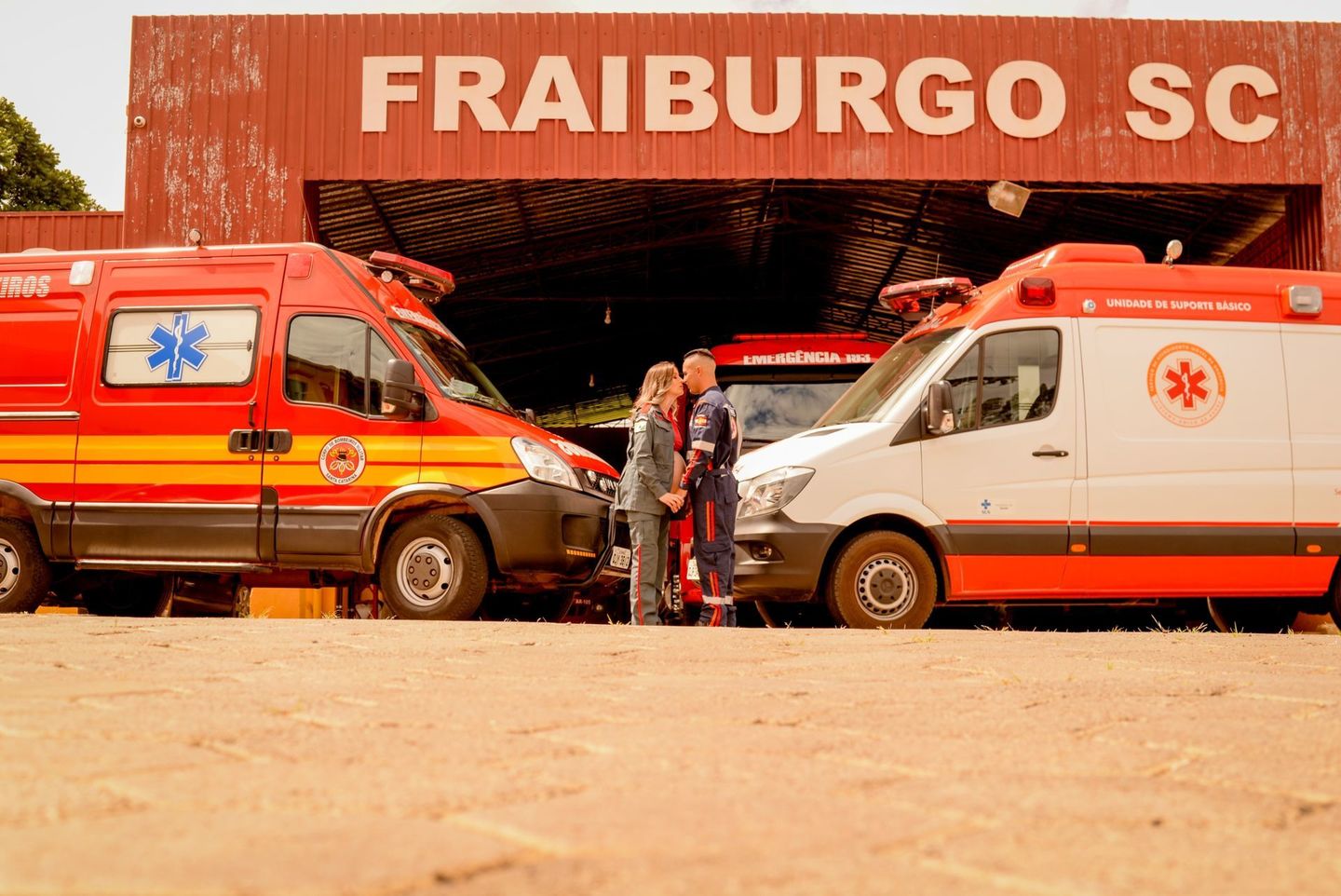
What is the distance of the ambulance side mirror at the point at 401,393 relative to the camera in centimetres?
715

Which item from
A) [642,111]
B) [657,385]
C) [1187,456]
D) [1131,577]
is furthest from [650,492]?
[642,111]

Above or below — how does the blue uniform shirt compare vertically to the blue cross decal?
below

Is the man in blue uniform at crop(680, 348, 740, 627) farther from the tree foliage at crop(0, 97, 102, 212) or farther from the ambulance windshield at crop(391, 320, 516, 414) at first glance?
the tree foliage at crop(0, 97, 102, 212)

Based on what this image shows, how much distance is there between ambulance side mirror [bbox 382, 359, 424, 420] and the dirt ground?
2827 mm

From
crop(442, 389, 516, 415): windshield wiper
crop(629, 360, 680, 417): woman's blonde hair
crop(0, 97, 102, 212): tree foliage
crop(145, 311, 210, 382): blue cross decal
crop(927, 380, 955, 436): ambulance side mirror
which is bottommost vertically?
crop(927, 380, 955, 436): ambulance side mirror

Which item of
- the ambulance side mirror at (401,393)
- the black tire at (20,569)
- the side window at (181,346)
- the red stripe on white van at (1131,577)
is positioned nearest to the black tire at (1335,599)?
the red stripe on white van at (1131,577)

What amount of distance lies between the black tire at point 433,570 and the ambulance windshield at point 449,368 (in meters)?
0.79

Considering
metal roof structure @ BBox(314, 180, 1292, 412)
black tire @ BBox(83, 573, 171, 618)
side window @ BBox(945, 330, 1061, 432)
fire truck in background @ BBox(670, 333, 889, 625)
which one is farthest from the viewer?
metal roof structure @ BBox(314, 180, 1292, 412)

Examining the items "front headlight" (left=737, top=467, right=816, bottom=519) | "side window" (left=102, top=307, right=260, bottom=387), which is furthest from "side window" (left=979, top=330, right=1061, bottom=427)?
"side window" (left=102, top=307, right=260, bottom=387)

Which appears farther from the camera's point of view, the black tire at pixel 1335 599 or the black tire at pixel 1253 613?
the black tire at pixel 1253 613

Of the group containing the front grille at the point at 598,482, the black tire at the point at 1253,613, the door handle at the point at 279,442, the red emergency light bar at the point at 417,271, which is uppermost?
the red emergency light bar at the point at 417,271

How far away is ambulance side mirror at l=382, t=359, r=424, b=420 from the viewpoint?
23.5 feet

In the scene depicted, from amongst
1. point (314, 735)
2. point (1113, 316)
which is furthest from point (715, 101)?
point (314, 735)

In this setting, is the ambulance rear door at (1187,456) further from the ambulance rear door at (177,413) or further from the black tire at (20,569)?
the black tire at (20,569)
